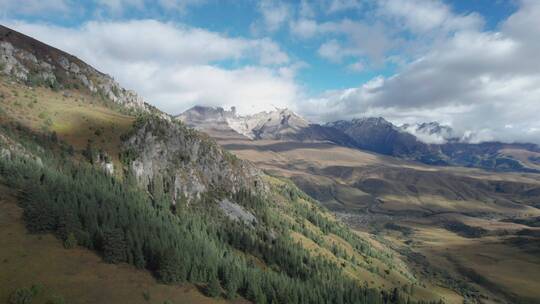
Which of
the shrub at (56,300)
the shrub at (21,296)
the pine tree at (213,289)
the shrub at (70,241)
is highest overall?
the shrub at (70,241)

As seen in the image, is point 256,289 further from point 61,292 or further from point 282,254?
point 282,254

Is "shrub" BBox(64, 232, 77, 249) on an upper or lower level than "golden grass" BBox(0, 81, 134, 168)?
lower

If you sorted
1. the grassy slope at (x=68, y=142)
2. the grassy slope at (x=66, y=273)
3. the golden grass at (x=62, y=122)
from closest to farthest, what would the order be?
the grassy slope at (x=66, y=273)
the grassy slope at (x=68, y=142)
the golden grass at (x=62, y=122)

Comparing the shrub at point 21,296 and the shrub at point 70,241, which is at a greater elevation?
the shrub at point 70,241

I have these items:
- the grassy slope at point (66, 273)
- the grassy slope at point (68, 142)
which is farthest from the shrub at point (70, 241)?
the grassy slope at point (68, 142)

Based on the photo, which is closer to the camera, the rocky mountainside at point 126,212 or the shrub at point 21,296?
the shrub at point 21,296

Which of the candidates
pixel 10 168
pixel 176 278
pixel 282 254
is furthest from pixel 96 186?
pixel 282 254

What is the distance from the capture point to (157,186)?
599 feet

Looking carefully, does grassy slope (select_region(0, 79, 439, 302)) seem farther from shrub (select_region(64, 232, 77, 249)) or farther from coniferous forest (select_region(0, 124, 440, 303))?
coniferous forest (select_region(0, 124, 440, 303))

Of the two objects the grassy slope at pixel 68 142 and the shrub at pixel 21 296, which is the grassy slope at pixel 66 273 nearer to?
the grassy slope at pixel 68 142

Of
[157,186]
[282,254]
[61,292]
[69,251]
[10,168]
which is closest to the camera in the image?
[61,292]

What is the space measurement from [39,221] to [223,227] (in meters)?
112

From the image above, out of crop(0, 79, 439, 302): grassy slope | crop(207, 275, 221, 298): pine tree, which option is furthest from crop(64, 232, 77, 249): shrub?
crop(207, 275, 221, 298): pine tree

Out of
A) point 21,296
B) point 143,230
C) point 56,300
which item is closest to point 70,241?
point 21,296
